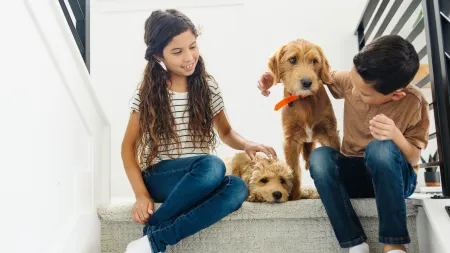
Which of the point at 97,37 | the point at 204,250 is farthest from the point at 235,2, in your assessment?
the point at 204,250

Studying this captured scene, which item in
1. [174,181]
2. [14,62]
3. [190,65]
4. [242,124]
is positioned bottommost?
[242,124]

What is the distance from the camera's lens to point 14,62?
1.03 meters

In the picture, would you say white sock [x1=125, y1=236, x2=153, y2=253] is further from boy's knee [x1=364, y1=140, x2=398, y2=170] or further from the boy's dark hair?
the boy's dark hair

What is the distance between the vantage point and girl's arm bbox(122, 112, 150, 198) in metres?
1.46

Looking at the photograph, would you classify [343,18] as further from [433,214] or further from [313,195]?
[433,214]

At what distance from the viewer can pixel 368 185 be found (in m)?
1.52

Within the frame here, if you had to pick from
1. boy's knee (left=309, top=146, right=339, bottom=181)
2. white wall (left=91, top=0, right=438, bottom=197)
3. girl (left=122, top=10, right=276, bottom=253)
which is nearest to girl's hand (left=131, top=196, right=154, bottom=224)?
girl (left=122, top=10, right=276, bottom=253)

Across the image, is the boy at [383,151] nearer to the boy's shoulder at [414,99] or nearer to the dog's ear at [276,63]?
the boy's shoulder at [414,99]

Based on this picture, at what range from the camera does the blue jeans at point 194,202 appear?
50.6 inches

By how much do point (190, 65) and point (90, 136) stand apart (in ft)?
1.37

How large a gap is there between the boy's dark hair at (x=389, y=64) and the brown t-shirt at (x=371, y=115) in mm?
100

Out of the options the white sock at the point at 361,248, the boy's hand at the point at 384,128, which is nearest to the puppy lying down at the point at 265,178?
the white sock at the point at 361,248

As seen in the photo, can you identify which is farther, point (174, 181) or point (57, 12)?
point (174, 181)

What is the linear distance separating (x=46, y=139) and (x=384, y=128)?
35.6 inches
